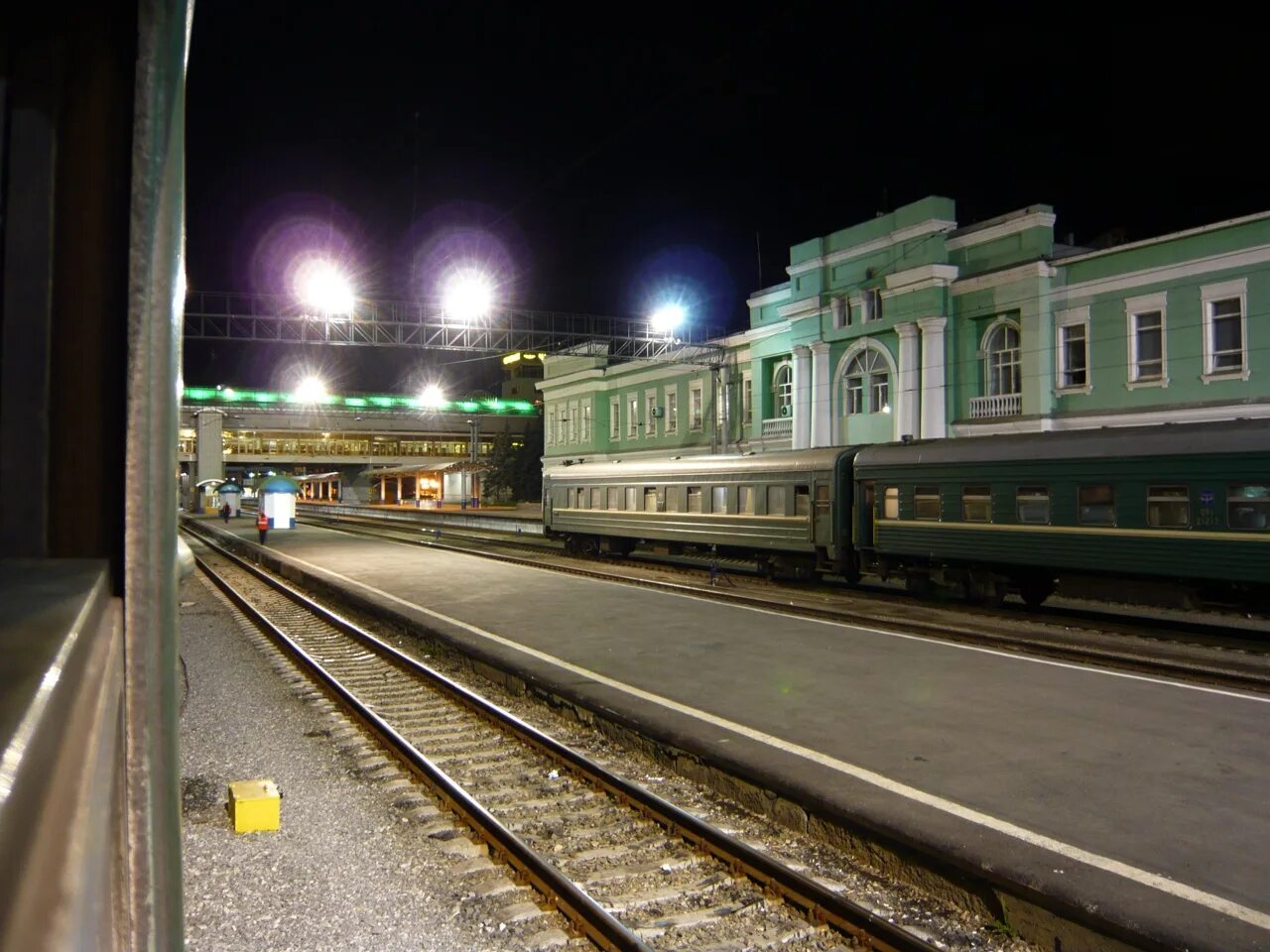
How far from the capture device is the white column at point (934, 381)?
29359 millimetres

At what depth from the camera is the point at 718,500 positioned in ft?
73.9

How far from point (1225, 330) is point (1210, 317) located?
0.45m

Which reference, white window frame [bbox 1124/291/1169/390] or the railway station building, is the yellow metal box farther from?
white window frame [bbox 1124/291/1169/390]

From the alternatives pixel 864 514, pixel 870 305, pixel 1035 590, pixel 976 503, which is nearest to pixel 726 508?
pixel 864 514

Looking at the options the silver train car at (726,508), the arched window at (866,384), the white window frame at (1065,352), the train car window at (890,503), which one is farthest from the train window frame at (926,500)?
the arched window at (866,384)

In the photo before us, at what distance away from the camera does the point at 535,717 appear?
9.69m

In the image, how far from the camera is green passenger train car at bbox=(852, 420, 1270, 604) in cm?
1312

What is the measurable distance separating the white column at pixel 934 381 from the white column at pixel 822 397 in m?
4.35

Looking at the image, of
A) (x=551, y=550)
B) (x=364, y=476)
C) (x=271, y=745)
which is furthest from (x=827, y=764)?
(x=364, y=476)

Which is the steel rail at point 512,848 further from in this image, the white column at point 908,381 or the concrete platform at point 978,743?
the white column at point 908,381

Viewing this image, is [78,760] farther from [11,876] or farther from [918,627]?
[918,627]

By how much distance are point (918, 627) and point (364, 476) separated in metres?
84.5

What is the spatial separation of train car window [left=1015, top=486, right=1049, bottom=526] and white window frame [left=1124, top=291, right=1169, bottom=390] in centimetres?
1155

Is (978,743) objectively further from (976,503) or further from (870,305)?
(870,305)
